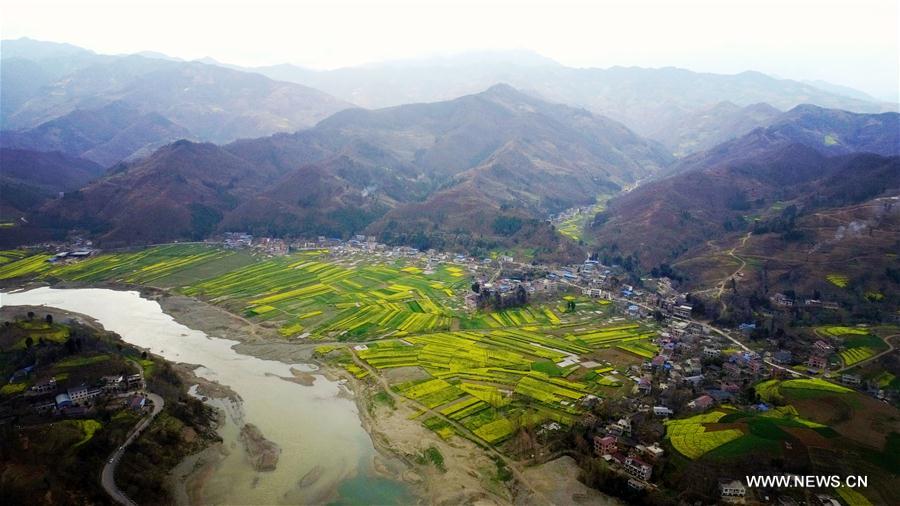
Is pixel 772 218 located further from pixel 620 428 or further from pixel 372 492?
pixel 372 492

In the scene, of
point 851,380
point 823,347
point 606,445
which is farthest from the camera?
point 823,347

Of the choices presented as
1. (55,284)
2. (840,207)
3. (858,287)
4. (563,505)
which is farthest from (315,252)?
(840,207)

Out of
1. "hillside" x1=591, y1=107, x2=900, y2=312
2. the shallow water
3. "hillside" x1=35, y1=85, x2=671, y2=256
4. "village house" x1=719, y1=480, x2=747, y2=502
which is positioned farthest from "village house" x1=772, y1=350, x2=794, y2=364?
"hillside" x1=35, y1=85, x2=671, y2=256

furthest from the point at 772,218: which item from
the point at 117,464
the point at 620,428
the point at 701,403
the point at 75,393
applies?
the point at 75,393

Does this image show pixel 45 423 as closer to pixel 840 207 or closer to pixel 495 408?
pixel 495 408

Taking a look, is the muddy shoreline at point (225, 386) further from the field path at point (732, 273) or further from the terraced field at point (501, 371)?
the field path at point (732, 273)

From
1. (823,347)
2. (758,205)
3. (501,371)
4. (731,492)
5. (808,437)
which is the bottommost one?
(501,371)

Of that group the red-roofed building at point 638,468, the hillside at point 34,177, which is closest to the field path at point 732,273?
the red-roofed building at point 638,468
